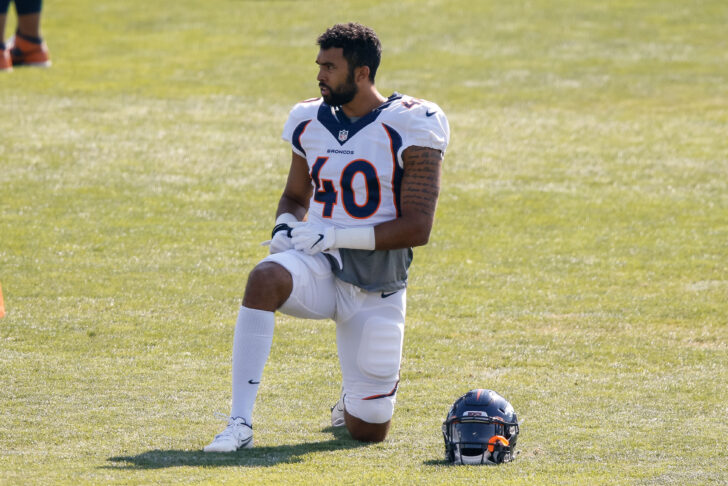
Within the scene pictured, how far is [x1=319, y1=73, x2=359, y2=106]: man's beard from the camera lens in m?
5.54

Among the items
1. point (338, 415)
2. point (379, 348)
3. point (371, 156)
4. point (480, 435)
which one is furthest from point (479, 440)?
point (371, 156)

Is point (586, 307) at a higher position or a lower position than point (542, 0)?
lower

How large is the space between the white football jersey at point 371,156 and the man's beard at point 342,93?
133 millimetres

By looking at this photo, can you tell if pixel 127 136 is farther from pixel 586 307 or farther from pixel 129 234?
pixel 586 307

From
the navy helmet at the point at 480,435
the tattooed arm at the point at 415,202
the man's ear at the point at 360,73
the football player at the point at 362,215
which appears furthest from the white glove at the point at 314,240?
the navy helmet at the point at 480,435

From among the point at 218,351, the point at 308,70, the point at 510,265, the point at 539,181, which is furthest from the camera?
the point at 308,70

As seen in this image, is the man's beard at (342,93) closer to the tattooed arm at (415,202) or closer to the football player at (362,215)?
the football player at (362,215)

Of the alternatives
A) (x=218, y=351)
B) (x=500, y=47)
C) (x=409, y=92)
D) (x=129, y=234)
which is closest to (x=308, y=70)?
(x=409, y=92)

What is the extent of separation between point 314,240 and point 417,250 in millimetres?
4852

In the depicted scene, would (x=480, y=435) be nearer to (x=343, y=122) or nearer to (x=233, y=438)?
(x=233, y=438)

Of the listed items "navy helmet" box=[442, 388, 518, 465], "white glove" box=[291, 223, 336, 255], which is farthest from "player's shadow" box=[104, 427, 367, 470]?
"white glove" box=[291, 223, 336, 255]

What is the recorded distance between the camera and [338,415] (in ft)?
19.0

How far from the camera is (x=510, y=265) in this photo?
982 cm

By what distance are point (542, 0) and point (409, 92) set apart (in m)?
6.59
